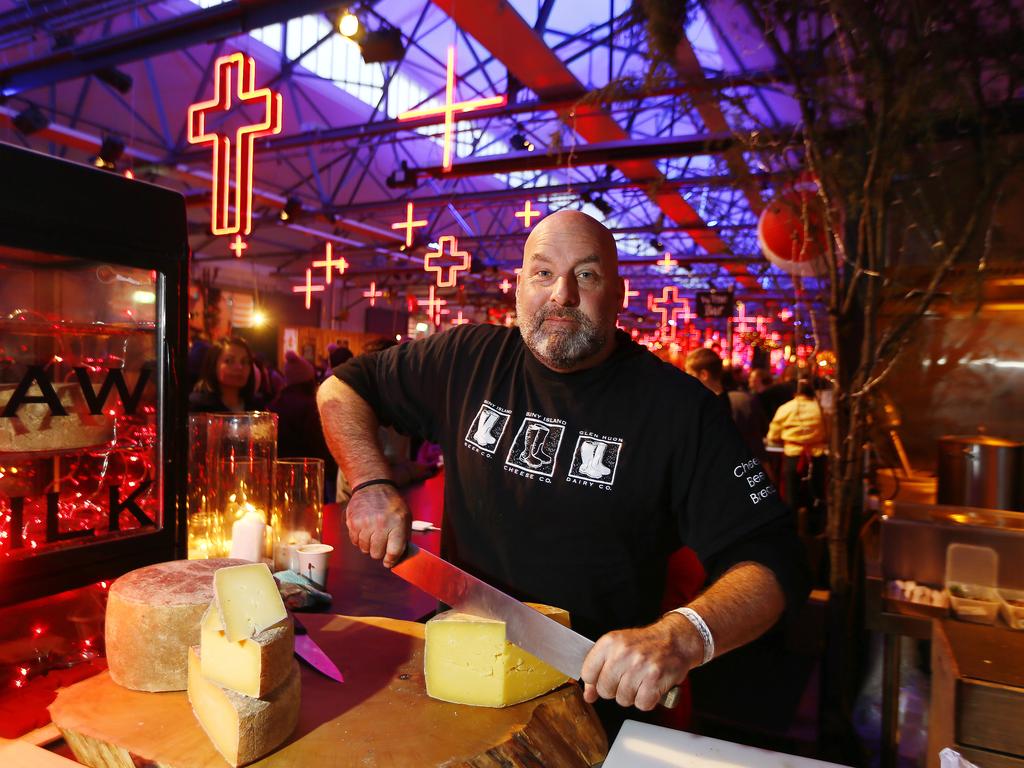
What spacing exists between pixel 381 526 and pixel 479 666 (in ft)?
1.52

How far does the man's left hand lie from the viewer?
3.80ft

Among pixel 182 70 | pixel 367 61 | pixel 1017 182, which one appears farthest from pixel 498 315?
pixel 1017 182

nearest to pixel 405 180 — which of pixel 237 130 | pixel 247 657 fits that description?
pixel 237 130

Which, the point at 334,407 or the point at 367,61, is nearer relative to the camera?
the point at 334,407

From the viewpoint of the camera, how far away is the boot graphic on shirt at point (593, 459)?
173 cm

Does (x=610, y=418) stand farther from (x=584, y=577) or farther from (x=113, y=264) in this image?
(x=113, y=264)

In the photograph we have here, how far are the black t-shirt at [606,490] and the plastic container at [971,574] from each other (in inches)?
68.4

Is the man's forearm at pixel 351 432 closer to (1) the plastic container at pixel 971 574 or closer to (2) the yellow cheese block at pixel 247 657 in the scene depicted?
(2) the yellow cheese block at pixel 247 657

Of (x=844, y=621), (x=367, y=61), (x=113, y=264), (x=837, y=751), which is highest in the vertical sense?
(x=367, y=61)

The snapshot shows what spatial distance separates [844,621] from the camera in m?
3.40

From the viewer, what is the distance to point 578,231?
186 centimetres

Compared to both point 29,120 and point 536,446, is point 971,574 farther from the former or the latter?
point 29,120

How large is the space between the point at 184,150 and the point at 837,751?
1072 cm

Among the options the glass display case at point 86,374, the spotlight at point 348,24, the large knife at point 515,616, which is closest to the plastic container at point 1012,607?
the large knife at point 515,616
